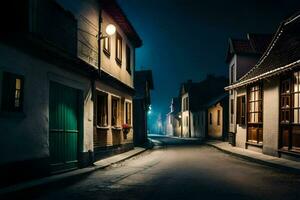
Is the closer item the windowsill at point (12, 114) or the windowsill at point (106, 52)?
the windowsill at point (12, 114)

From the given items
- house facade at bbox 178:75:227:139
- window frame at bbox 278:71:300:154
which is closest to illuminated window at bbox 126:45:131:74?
window frame at bbox 278:71:300:154

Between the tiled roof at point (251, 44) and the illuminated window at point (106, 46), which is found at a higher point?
the tiled roof at point (251, 44)

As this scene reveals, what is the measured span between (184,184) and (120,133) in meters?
10.2

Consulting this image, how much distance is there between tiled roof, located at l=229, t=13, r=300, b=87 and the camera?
1591 cm

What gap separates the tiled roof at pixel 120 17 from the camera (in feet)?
52.4

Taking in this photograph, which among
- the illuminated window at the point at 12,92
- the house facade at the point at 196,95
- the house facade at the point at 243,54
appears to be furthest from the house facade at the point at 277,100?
the house facade at the point at 196,95

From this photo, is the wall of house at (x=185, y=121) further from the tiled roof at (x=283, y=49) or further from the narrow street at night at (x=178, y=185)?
A: the narrow street at night at (x=178, y=185)

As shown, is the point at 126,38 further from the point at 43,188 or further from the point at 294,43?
the point at 43,188

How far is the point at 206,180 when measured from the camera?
404 inches

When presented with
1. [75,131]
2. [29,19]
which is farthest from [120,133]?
[29,19]

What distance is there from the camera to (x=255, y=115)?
2055cm

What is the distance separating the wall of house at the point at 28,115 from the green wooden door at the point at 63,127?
0.49m

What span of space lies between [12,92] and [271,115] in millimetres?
12442

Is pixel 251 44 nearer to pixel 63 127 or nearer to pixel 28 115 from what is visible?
pixel 63 127
